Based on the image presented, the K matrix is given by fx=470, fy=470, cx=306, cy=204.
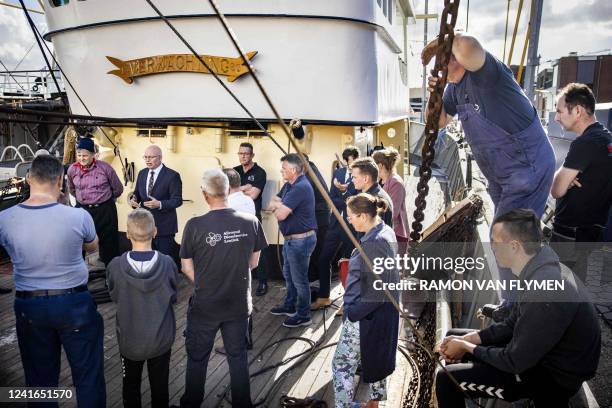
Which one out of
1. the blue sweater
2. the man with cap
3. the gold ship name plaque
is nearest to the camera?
the blue sweater

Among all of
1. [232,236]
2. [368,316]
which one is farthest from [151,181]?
[368,316]

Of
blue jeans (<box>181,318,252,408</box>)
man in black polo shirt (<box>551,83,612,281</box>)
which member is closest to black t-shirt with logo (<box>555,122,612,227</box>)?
man in black polo shirt (<box>551,83,612,281</box>)

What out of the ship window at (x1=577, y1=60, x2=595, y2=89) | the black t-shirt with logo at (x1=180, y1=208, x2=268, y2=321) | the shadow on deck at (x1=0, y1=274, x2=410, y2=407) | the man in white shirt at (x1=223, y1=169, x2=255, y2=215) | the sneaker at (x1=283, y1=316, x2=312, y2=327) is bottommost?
the shadow on deck at (x1=0, y1=274, x2=410, y2=407)

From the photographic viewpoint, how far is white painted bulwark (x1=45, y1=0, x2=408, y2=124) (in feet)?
20.0

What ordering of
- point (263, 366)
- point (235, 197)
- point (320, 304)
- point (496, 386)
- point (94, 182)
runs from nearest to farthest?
point (496, 386) → point (263, 366) → point (235, 197) → point (320, 304) → point (94, 182)

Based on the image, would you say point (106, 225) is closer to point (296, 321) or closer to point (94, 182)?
point (94, 182)

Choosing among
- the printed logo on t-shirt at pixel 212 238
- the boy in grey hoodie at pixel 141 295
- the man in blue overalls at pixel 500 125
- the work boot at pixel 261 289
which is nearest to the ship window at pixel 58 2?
the work boot at pixel 261 289

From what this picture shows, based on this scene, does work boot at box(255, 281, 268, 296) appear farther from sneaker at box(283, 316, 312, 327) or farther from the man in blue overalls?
the man in blue overalls

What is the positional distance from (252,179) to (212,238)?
2721 mm

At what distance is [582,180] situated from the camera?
11.0ft

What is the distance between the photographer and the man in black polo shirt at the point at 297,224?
4773mm

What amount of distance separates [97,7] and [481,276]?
6078 millimetres

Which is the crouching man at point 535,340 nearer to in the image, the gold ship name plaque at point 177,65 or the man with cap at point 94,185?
the gold ship name plaque at point 177,65

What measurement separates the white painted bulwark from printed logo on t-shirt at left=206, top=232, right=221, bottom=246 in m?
3.35
